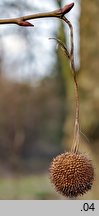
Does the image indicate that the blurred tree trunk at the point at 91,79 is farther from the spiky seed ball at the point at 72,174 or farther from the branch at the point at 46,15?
the branch at the point at 46,15

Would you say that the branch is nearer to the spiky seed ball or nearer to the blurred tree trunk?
the spiky seed ball

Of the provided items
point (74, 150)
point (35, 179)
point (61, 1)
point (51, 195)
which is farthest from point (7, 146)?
point (74, 150)

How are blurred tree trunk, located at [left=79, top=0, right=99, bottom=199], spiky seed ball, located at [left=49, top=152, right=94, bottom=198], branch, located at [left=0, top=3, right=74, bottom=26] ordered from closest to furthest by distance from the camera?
branch, located at [left=0, top=3, right=74, bottom=26]
spiky seed ball, located at [left=49, top=152, right=94, bottom=198]
blurred tree trunk, located at [left=79, top=0, right=99, bottom=199]

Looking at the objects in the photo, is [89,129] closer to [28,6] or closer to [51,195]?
[28,6]

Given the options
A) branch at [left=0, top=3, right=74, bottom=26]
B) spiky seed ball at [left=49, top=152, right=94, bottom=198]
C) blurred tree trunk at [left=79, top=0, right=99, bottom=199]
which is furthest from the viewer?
blurred tree trunk at [left=79, top=0, right=99, bottom=199]

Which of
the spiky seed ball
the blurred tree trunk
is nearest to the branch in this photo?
the spiky seed ball
